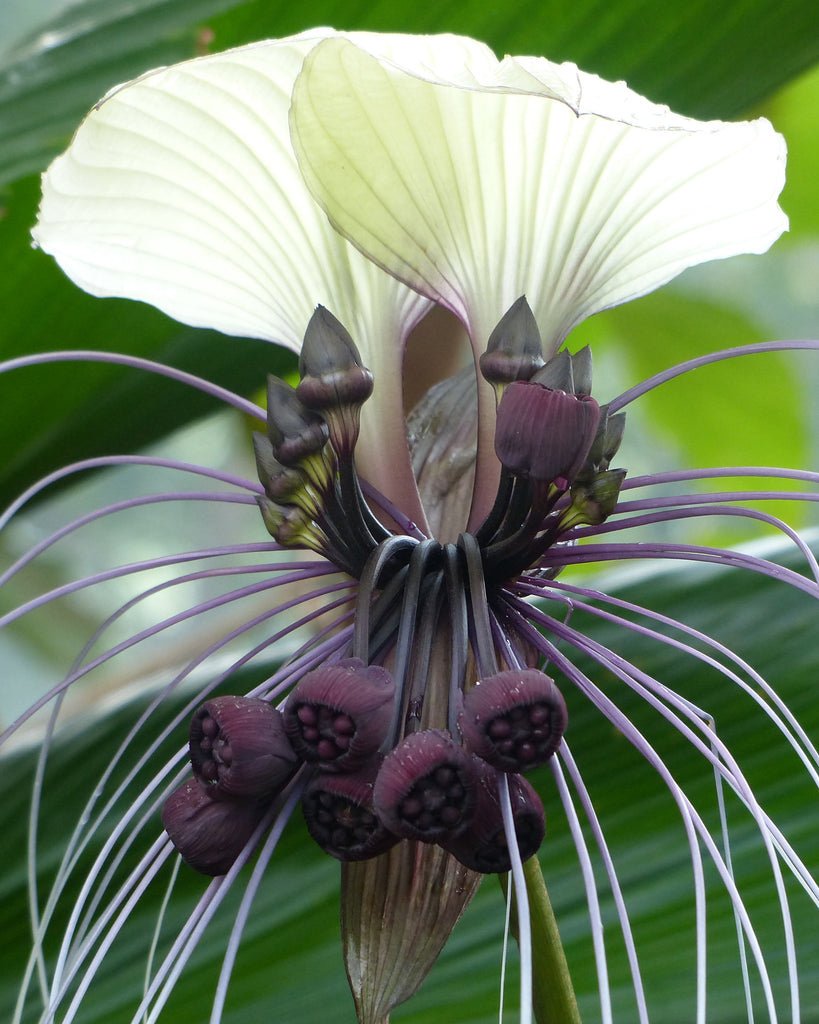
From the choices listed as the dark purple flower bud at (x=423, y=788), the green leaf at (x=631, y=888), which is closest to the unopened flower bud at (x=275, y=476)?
the dark purple flower bud at (x=423, y=788)

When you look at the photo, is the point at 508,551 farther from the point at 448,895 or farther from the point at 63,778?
the point at 63,778

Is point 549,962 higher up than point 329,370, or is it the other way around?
point 329,370

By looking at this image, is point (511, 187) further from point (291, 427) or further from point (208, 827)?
point (208, 827)

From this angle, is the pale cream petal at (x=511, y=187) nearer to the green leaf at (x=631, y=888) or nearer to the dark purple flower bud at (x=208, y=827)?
the dark purple flower bud at (x=208, y=827)

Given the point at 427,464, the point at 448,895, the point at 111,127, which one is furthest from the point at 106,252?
the point at 448,895

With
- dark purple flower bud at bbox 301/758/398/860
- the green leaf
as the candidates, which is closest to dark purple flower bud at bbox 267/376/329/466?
dark purple flower bud at bbox 301/758/398/860

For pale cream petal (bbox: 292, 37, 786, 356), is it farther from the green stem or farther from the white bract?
the green stem

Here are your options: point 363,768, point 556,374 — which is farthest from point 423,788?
point 556,374
